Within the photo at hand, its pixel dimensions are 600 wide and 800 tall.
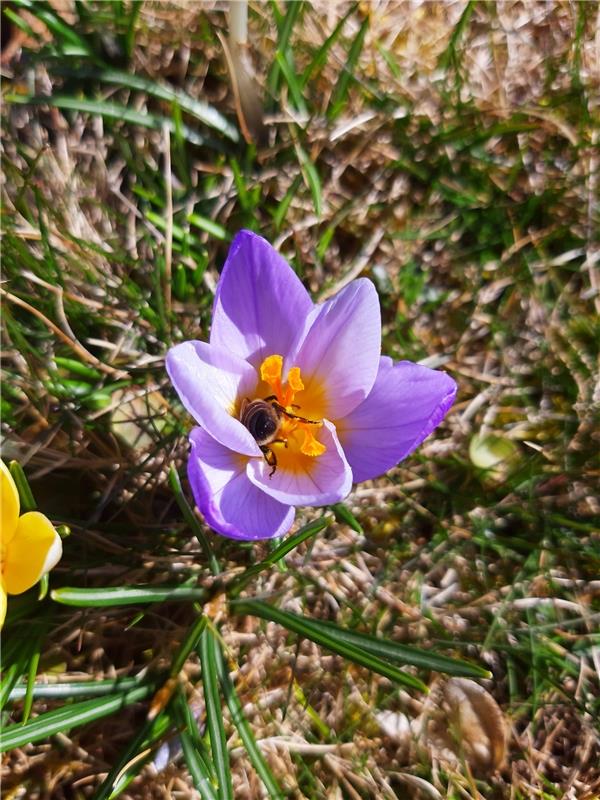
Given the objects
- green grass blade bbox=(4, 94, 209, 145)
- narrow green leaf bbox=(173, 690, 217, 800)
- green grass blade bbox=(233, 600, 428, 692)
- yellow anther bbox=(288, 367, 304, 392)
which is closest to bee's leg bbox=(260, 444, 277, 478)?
yellow anther bbox=(288, 367, 304, 392)

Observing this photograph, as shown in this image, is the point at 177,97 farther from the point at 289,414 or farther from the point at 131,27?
the point at 289,414

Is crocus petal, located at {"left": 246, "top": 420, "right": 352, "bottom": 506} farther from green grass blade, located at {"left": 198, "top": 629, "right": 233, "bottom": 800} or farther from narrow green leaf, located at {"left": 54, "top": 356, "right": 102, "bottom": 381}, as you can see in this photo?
narrow green leaf, located at {"left": 54, "top": 356, "right": 102, "bottom": 381}

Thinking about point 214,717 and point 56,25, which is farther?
point 56,25

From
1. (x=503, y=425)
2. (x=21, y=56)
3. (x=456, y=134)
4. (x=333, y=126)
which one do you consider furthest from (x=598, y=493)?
(x=21, y=56)

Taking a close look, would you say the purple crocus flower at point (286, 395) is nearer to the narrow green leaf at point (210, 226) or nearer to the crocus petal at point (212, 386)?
the crocus petal at point (212, 386)

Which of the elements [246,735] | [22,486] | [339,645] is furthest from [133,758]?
[22,486]

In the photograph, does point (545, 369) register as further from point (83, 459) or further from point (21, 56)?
point (21, 56)
